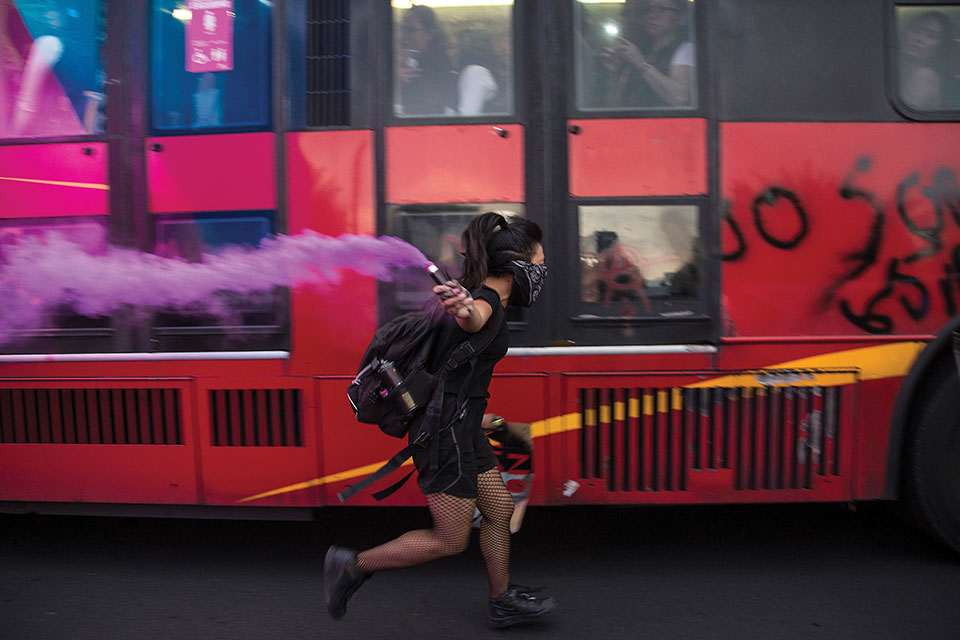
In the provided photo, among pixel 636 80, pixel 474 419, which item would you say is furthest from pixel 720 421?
pixel 636 80

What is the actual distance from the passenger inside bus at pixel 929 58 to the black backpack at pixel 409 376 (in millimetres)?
2288

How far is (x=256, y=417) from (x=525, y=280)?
5.18 ft

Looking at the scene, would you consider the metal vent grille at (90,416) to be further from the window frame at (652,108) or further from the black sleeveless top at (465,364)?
the window frame at (652,108)

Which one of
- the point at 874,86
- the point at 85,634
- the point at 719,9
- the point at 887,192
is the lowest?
the point at 85,634

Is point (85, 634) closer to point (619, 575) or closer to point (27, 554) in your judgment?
point (27, 554)

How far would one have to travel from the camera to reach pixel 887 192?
11.7 ft

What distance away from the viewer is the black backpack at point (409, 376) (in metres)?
2.89

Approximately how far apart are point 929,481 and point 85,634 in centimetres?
372

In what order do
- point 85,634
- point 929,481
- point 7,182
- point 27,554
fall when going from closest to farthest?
point 85,634, point 929,481, point 7,182, point 27,554

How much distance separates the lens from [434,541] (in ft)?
9.84

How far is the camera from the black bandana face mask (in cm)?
293

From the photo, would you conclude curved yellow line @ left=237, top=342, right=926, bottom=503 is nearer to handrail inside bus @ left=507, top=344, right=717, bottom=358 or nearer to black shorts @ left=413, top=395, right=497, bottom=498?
handrail inside bus @ left=507, top=344, right=717, bottom=358

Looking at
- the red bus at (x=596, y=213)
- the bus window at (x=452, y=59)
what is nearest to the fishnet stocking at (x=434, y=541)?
the red bus at (x=596, y=213)

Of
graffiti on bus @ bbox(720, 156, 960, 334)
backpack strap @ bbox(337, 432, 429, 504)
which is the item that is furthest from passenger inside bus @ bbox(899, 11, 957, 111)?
backpack strap @ bbox(337, 432, 429, 504)
